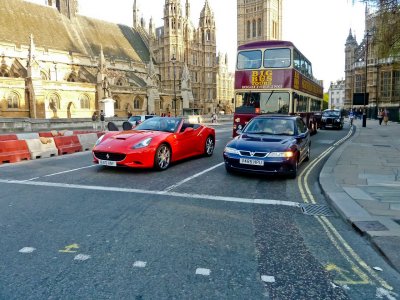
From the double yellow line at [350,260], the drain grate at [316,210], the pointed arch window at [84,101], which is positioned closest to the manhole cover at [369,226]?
the double yellow line at [350,260]

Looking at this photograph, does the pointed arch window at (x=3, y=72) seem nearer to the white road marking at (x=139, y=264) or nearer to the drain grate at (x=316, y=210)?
the drain grate at (x=316, y=210)

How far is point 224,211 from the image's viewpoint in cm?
510

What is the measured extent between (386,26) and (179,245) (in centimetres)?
1214

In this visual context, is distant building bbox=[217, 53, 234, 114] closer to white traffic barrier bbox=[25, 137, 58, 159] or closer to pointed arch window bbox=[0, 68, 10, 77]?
pointed arch window bbox=[0, 68, 10, 77]

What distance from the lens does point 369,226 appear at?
4367mm

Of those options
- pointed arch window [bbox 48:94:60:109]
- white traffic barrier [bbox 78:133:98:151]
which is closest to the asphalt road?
white traffic barrier [bbox 78:133:98:151]

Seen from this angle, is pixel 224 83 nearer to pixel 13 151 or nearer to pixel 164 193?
pixel 13 151

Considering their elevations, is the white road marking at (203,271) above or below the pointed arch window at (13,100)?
below

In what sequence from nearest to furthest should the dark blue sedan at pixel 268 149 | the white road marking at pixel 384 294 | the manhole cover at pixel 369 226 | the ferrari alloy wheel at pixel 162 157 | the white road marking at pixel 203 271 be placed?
the white road marking at pixel 384 294
the white road marking at pixel 203 271
the manhole cover at pixel 369 226
the dark blue sedan at pixel 268 149
the ferrari alloy wheel at pixel 162 157

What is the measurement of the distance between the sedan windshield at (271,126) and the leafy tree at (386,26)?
5.73 m

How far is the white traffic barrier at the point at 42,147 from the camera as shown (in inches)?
424

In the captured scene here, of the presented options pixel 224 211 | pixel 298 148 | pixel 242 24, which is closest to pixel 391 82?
pixel 242 24

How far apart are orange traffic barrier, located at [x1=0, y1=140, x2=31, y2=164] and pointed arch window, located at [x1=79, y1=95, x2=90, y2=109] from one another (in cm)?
3912

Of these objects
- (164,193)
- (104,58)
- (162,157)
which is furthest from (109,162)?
(104,58)
